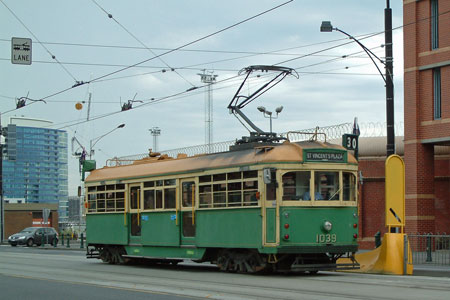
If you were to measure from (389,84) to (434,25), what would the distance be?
30.4ft

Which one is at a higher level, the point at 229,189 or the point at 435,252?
the point at 229,189

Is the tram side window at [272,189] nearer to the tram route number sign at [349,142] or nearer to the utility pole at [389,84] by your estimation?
the tram route number sign at [349,142]

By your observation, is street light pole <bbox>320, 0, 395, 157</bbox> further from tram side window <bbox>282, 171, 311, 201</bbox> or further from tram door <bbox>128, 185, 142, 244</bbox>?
tram door <bbox>128, 185, 142, 244</bbox>

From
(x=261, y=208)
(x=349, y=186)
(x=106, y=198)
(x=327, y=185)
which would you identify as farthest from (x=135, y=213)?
(x=349, y=186)

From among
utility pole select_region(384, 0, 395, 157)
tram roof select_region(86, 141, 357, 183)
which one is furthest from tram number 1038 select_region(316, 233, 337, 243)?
utility pole select_region(384, 0, 395, 157)

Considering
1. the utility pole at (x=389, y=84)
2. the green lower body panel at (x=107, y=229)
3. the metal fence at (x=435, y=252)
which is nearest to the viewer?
the utility pole at (x=389, y=84)

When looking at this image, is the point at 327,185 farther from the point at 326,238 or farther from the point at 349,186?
the point at 326,238

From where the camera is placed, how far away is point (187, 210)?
65.7 feet

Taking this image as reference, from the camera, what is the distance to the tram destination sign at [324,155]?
17.7 meters

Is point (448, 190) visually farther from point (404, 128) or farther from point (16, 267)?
point (16, 267)

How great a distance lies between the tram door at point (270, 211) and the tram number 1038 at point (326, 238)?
3.32 ft

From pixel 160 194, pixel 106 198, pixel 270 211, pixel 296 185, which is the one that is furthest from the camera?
pixel 106 198

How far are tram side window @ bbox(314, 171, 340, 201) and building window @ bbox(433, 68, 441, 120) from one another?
13087 millimetres

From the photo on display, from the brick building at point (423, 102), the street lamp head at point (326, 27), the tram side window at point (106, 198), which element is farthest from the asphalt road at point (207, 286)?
the brick building at point (423, 102)
